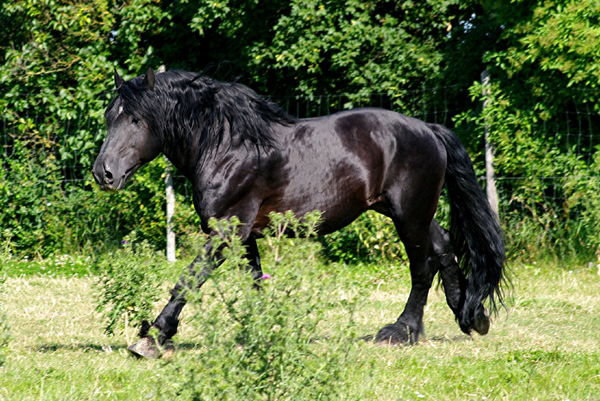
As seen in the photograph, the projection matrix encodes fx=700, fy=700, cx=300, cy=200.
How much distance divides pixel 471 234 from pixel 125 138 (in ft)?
8.53

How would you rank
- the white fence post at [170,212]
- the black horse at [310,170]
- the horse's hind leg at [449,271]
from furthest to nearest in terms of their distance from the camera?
the white fence post at [170,212] → the horse's hind leg at [449,271] → the black horse at [310,170]

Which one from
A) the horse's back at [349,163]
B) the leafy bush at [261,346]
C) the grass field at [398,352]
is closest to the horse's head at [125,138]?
the horse's back at [349,163]

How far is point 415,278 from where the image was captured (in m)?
5.10

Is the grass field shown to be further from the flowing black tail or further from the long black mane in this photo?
the long black mane

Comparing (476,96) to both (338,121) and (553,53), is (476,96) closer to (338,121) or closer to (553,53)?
(553,53)

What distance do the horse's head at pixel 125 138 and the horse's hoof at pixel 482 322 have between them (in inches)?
101

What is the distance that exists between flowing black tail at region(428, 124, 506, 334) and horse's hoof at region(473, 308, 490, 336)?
30mm

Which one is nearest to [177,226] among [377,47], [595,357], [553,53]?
[377,47]

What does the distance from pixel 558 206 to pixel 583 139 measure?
2.69 feet

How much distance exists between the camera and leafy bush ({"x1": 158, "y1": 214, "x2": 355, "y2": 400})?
2.52 meters

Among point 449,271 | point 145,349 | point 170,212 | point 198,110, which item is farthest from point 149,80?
point 170,212

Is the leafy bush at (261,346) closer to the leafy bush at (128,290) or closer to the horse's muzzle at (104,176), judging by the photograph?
the horse's muzzle at (104,176)

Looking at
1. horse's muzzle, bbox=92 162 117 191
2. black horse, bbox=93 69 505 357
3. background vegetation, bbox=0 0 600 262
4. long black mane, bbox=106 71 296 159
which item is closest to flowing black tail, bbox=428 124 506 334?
black horse, bbox=93 69 505 357

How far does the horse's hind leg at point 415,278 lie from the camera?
493 cm
